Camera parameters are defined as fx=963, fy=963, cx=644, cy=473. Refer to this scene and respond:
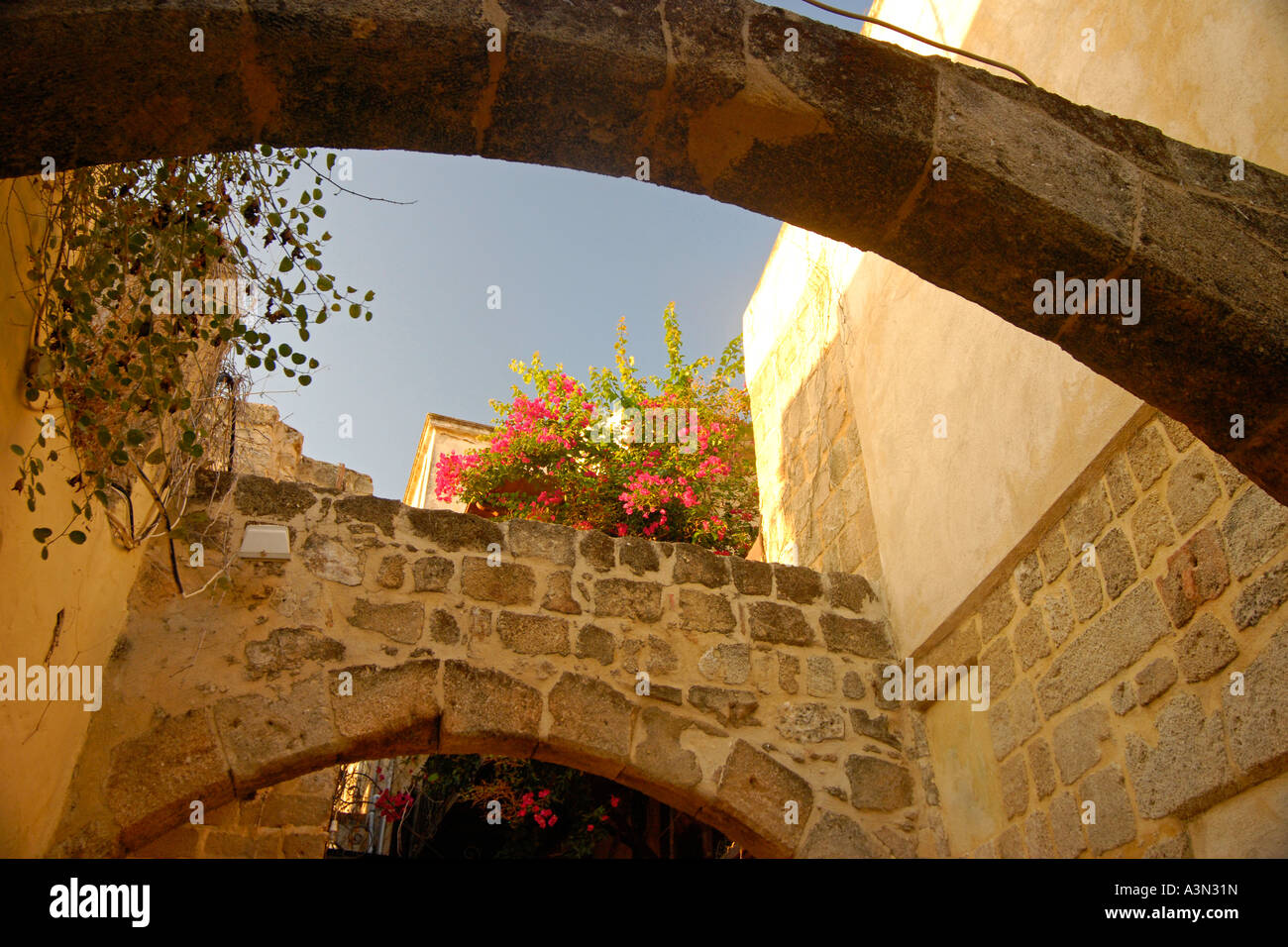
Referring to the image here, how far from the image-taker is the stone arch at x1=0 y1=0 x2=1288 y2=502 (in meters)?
1.33

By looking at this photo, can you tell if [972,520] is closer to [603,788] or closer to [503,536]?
[503,536]

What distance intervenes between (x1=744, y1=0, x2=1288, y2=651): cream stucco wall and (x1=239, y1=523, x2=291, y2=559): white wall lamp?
230 centimetres

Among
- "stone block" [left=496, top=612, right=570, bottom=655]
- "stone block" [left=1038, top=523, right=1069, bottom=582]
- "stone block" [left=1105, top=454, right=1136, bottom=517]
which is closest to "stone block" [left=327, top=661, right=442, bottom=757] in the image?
"stone block" [left=496, top=612, right=570, bottom=655]

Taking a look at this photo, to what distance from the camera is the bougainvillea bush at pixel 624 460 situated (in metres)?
5.82

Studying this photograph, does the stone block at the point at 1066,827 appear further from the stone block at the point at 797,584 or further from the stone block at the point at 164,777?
the stone block at the point at 164,777

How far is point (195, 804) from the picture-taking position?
279 cm

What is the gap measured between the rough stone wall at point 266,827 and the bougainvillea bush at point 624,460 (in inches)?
107

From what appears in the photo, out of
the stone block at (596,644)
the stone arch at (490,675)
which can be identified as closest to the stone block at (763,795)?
the stone arch at (490,675)

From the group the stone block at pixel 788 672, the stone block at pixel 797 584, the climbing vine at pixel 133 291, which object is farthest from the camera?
the stone block at pixel 797 584

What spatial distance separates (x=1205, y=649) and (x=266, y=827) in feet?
9.42

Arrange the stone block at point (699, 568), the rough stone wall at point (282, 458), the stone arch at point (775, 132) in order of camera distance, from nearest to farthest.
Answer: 1. the stone arch at point (775, 132)
2. the stone block at point (699, 568)
3. the rough stone wall at point (282, 458)
